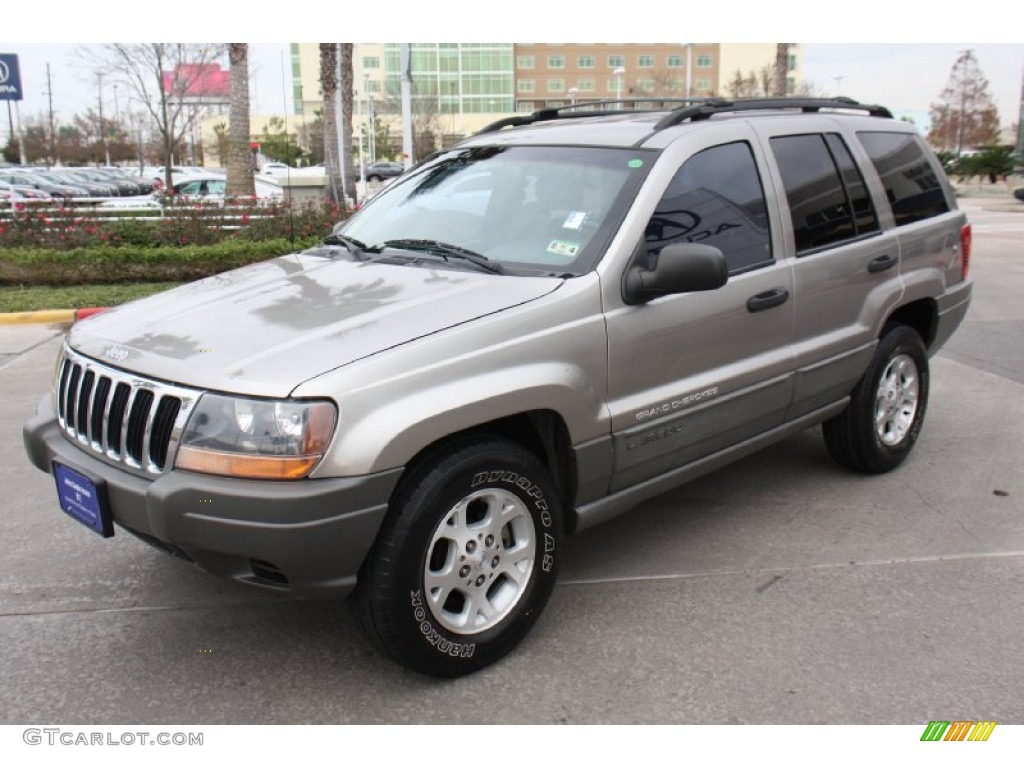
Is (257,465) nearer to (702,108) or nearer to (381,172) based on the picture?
(702,108)

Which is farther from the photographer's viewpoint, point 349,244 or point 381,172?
point 381,172

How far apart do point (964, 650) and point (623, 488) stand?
1324 millimetres

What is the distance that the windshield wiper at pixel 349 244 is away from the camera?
3977mm

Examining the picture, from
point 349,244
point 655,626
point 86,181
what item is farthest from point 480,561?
point 86,181

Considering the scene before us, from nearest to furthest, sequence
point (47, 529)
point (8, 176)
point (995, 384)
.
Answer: point (47, 529) → point (995, 384) → point (8, 176)

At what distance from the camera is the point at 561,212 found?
3662 mm

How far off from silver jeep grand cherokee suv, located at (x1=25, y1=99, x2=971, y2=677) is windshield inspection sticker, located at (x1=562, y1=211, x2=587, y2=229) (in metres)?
0.01

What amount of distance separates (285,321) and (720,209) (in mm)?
1889

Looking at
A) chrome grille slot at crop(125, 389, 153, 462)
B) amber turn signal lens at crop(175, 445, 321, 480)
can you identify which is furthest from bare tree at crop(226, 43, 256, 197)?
amber turn signal lens at crop(175, 445, 321, 480)

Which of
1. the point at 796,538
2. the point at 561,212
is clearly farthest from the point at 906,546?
the point at 561,212

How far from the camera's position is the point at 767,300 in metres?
3.96

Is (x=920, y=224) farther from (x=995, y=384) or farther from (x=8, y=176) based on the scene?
(x=8, y=176)

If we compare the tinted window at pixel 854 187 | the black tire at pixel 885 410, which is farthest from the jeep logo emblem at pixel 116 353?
the black tire at pixel 885 410

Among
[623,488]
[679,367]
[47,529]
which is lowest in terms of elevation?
[47,529]
